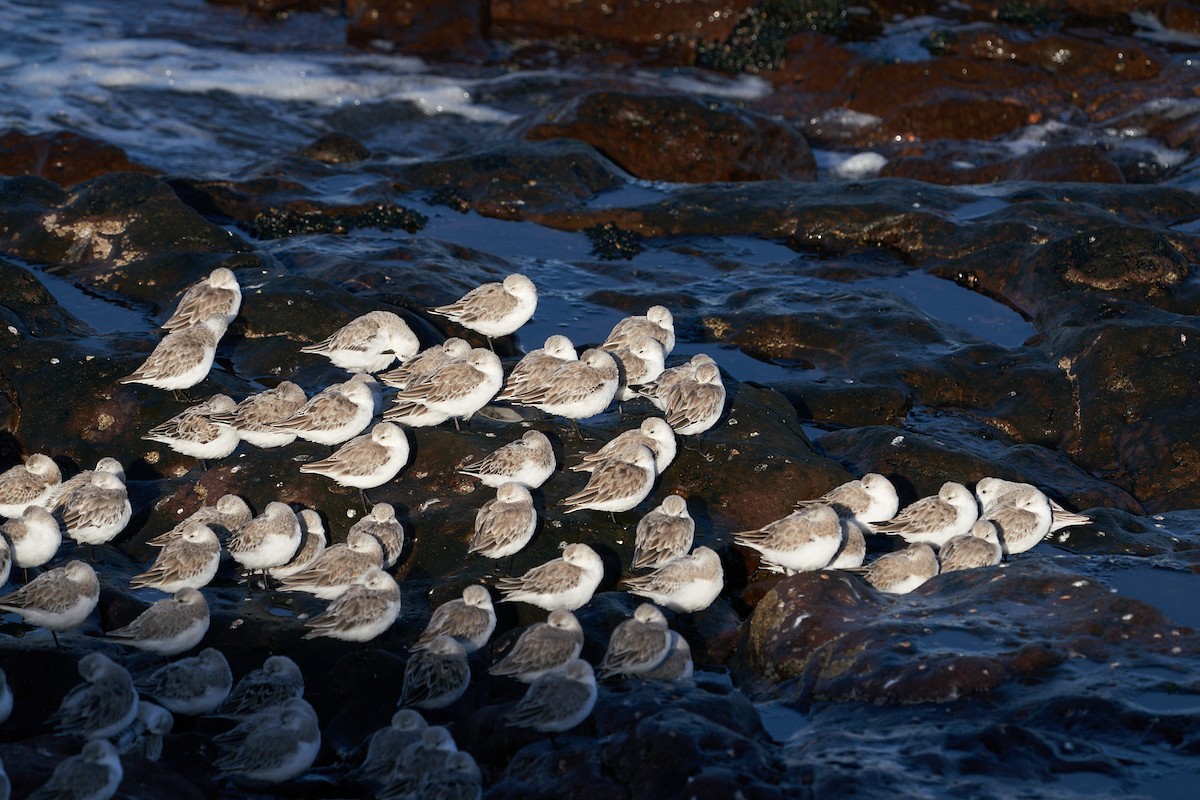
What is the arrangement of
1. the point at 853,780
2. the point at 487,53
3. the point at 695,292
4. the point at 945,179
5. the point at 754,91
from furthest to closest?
the point at 487,53 → the point at 754,91 → the point at 945,179 → the point at 695,292 → the point at 853,780

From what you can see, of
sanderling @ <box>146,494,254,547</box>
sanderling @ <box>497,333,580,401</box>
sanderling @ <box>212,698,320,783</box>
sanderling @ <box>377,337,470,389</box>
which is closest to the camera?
sanderling @ <box>212,698,320,783</box>

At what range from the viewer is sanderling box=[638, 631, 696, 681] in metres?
10.5

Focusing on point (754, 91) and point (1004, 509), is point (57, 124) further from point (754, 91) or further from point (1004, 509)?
point (1004, 509)

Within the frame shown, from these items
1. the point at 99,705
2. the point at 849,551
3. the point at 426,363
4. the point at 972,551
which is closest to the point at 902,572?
the point at 849,551

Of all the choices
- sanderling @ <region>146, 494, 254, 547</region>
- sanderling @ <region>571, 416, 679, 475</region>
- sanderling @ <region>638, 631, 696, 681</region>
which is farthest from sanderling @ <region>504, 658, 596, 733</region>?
sanderling @ <region>146, 494, 254, 547</region>

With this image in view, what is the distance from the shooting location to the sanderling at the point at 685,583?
11.7m

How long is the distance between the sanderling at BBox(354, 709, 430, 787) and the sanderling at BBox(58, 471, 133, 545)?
425 cm

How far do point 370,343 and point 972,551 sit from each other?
724 cm

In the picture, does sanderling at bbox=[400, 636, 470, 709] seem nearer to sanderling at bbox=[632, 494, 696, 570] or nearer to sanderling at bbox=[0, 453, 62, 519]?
sanderling at bbox=[632, 494, 696, 570]

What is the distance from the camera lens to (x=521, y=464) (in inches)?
504

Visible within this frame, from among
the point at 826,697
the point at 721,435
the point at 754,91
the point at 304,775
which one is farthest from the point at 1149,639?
the point at 754,91

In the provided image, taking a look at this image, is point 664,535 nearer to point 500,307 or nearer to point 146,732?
point 500,307

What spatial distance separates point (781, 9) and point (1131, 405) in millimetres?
21769

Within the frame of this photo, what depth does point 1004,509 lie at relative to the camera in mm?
13398
